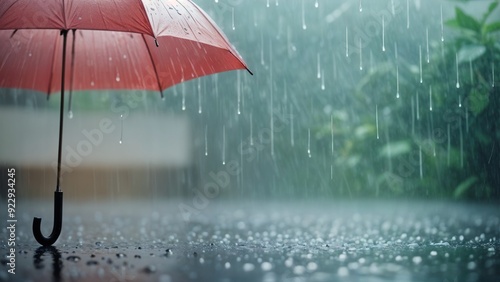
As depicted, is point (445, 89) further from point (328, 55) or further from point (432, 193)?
point (328, 55)

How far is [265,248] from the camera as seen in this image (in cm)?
361

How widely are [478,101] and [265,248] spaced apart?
500 centimetres

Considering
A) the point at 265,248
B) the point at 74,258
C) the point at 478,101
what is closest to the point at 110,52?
the point at 74,258

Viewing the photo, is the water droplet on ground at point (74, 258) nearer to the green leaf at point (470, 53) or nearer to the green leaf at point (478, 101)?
the green leaf at point (470, 53)

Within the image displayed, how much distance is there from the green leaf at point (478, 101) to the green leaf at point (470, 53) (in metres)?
0.44

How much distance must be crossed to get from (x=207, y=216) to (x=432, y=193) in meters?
3.66

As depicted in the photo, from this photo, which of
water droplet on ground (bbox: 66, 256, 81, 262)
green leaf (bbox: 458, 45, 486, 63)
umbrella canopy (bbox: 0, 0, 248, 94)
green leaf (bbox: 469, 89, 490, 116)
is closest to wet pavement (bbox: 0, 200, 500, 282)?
water droplet on ground (bbox: 66, 256, 81, 262)

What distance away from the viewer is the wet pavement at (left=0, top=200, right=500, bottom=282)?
2641 millimetres

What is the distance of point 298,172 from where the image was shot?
9.97m

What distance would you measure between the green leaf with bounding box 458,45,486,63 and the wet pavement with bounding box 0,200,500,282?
1.98 meters

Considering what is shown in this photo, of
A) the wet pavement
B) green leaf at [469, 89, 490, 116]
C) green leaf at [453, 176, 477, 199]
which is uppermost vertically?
green leaf at [469, 89, 490, 116]

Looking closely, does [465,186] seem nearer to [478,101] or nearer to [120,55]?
[478,101]

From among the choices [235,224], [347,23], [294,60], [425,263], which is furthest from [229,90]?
[425,263]

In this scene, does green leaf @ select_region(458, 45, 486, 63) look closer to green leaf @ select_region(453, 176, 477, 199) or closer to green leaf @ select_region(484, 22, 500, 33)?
green leaf @ select_region(484, 22, 500, 33)
